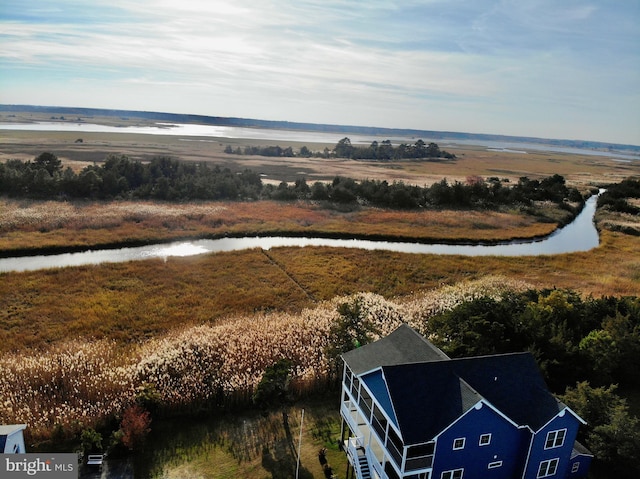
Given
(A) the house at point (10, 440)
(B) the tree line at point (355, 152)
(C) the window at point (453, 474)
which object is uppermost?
(B) the tree line at point (355, 152)

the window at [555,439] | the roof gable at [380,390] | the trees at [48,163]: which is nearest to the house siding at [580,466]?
the window at [555,439]

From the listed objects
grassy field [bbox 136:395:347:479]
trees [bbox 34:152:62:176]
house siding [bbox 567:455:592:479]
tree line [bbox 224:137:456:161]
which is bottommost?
grassy field [bbox 136:395:347:479]

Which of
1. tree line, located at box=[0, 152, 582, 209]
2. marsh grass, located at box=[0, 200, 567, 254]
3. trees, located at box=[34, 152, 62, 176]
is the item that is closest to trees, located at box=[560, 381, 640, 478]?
marsh grass, located at box=[0, 200, 567, 254]

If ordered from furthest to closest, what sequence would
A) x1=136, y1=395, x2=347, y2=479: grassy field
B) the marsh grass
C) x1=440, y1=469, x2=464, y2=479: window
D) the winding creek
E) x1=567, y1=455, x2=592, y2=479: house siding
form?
the marsh grass
the winding creek
x1=136, y1=395, x2=347, y2=479: grassy field
x1=567, y1=455, x2=592, y2=479: house siding
x1=440, y1=469, x2=464, y2=479: window

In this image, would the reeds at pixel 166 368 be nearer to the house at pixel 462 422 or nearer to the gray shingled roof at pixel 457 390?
the house at pixel 462 422

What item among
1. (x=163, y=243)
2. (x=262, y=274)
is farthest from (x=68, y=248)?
(x=262, y=274)

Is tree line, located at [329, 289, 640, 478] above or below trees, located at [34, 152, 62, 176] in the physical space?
below

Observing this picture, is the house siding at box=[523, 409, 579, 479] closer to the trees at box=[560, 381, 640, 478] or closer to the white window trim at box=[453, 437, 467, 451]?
the trees at box=[560, 381, 640, 478]

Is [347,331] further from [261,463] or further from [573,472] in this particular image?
[573,472]
